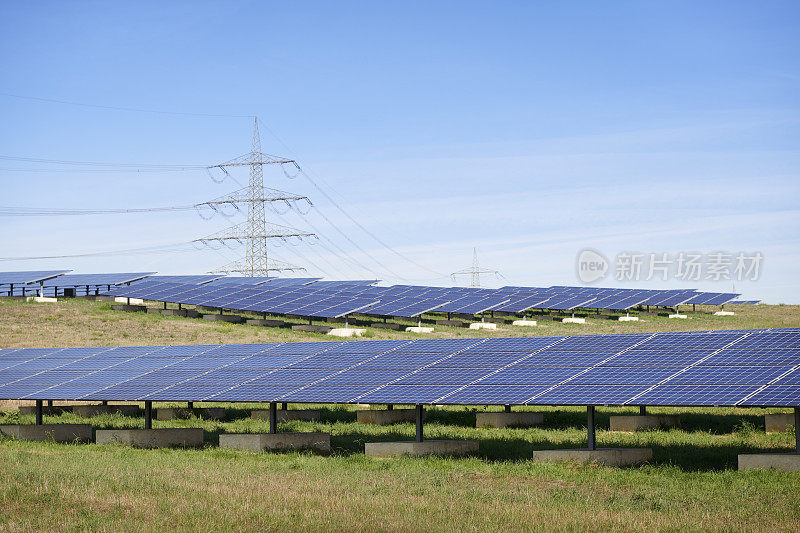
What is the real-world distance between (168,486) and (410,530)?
6.21 metres

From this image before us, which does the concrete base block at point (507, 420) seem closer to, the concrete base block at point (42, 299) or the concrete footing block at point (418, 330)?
the concrete footing block at point (418, 330)

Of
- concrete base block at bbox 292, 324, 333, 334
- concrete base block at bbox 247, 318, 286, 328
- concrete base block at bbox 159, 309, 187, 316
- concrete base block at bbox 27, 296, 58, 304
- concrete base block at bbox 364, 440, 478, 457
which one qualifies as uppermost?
concrete base block at bbox 27, 296, 58, 304

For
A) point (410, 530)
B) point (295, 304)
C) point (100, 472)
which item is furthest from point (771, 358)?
point (295, 304)

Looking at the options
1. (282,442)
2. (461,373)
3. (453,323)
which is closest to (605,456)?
(461,373)

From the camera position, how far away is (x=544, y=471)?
2073 centimetres

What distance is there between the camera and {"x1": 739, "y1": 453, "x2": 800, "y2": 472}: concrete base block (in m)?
20.1

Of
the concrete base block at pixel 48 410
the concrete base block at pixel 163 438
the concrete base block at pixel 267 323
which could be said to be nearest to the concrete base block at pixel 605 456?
the concrete base block at pixel 163 438

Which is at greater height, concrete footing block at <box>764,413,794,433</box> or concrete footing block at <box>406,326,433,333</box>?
concrete footing block at <box>406,326,433,333</box>

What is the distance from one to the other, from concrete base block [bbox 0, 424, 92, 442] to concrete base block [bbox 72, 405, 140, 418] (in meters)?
5.65

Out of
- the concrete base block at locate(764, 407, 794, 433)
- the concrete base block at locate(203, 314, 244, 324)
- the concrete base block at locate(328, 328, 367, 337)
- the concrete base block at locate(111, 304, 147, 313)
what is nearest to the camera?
the concrete base block at locate(764, 407, 794, 433)

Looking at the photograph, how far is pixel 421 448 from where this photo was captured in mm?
24172

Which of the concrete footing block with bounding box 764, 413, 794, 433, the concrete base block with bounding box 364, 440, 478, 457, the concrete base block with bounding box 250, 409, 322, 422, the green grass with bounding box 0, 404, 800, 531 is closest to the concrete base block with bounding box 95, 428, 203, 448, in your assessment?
the green grass with bounding box 0, 404, 800, 531

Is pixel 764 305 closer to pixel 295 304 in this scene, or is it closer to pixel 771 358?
pixel 295 304

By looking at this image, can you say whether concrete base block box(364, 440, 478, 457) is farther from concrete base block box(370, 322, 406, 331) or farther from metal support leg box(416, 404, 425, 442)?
concrete base block box(370, 322, 406, 331)
